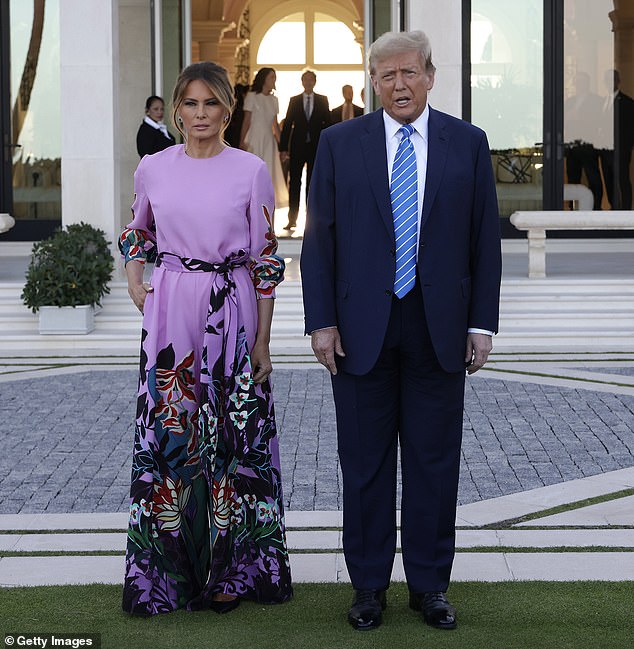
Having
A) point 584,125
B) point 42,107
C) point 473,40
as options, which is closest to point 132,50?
point 42,107

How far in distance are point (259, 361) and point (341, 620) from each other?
0.92 m

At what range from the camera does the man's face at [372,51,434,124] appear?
4.39 meters

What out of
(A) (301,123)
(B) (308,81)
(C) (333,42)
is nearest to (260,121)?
(A) (301,123)

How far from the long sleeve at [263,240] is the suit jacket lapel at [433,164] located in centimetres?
55

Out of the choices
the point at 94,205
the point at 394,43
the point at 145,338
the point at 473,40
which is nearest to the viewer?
the point at 394,43

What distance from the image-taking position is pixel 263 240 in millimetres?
4711

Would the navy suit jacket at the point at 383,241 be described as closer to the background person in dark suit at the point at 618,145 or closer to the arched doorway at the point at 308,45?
the background person in dark suit at the point at 618,145

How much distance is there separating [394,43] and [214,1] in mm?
20916

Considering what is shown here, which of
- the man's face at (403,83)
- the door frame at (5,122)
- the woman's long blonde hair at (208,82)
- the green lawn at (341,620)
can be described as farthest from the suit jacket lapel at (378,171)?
the door frame at (5,122)

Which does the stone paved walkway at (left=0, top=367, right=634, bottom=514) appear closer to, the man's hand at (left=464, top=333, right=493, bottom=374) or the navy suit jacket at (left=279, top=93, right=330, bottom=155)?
the man's hand at (left=464, top=333, right=493, bottom=374)

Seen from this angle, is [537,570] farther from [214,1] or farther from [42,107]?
[214,1]

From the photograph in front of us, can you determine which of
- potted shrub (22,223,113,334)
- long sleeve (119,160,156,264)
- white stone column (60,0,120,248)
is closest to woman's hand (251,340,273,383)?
long sleeve (119,160,156,264)

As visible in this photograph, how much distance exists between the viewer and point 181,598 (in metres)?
4.78

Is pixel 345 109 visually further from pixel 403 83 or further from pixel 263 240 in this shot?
pixel 403 83
